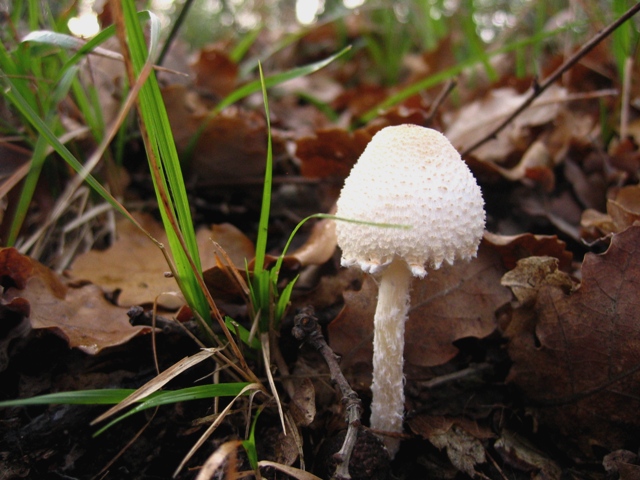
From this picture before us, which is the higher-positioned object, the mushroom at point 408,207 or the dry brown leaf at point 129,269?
the mushroom at point 408,207

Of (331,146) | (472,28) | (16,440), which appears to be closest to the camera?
(16,440)

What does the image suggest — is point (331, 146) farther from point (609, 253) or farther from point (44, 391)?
point (44, 391)

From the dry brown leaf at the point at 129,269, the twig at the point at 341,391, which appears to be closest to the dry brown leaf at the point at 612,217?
the twig at the point at 341,391

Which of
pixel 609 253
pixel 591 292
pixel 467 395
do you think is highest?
pixel 609 253

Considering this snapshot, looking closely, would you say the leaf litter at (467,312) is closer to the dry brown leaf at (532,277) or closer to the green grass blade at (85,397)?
the dry brown leaf at (532,277)

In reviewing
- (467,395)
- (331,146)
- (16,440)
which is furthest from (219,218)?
(467,395)

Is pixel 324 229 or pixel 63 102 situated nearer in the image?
pixel 324 229

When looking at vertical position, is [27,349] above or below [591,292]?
above

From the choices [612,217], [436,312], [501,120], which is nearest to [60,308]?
[436,312]
